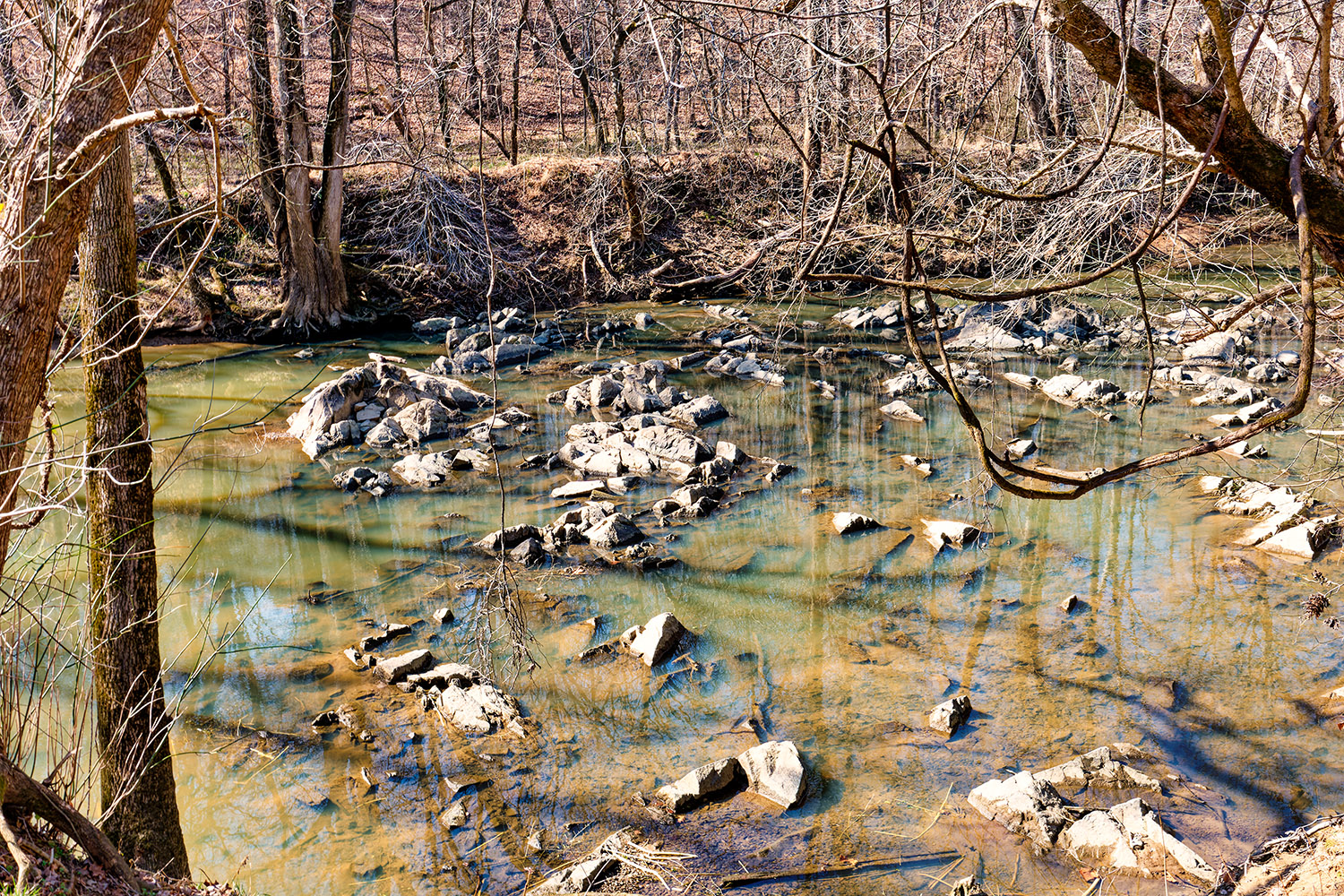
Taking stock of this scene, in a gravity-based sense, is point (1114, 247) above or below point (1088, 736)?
above

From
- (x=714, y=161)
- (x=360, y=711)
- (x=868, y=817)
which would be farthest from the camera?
(x=714, y=161)

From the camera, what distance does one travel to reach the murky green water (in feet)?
14.7

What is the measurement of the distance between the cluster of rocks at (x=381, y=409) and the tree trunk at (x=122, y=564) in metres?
6.46

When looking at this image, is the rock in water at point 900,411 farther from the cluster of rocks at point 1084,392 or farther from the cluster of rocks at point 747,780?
the cluster of rocks at point 747,780

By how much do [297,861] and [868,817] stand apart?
2.69 metres

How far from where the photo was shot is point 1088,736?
5117 millimetres

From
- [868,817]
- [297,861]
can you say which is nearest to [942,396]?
[868,817]

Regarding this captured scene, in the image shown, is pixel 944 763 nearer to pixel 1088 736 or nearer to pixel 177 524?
pixel 1088 736

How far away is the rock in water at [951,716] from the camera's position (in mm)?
5184

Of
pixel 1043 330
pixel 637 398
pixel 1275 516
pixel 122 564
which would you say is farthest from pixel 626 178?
pixel 122 564

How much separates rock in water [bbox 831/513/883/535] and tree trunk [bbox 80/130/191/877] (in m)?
5.23

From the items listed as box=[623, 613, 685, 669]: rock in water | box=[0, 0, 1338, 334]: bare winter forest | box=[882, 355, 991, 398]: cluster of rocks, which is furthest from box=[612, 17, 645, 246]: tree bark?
box=[623, 613, 685, 669]: rock in water

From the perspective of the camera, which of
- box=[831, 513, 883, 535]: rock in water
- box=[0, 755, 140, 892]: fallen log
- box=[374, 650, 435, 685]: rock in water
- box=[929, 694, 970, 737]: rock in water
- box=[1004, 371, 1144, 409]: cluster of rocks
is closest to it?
box=[0, 755, 140, 892]: fallen log

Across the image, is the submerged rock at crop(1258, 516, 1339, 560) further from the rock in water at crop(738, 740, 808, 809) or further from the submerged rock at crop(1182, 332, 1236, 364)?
the submerged rock at crop(1182, 332, 1236, 364)
